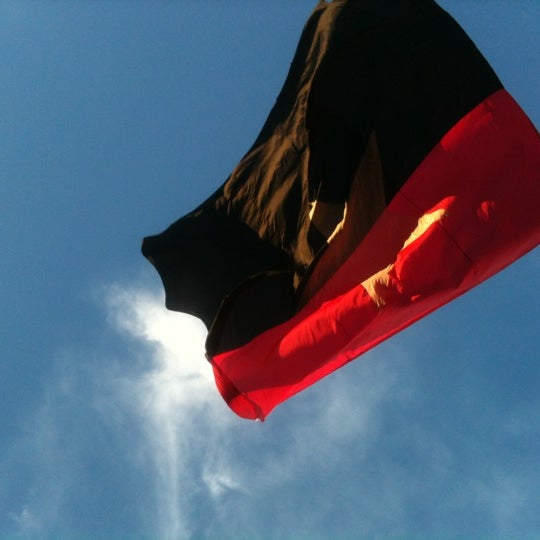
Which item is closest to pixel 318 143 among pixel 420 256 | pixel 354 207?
pixel 354 207

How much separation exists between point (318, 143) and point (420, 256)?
1827 millimetres

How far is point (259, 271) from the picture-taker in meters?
9.86

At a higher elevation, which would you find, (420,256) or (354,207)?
(354,207)

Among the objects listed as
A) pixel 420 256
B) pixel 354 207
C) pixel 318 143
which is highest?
Answer: pixel 318 143

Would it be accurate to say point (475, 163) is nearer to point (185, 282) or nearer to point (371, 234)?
point (371, 234)

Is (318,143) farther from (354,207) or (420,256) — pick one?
(420,256)

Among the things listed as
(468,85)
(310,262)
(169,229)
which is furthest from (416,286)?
(169,229)

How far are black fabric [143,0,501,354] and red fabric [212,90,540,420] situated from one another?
0.23 meters

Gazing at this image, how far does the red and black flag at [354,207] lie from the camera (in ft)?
28.6

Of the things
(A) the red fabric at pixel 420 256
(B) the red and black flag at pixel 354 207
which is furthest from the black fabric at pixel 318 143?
(A) the red fabric at pixel 420 256

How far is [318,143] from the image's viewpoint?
31.6ft

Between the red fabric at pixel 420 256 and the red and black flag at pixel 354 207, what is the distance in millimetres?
14

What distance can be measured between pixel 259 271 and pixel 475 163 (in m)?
2.63

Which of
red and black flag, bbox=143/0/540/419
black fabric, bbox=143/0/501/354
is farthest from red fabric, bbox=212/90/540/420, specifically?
black fabric, bbox=143/0/501/354
